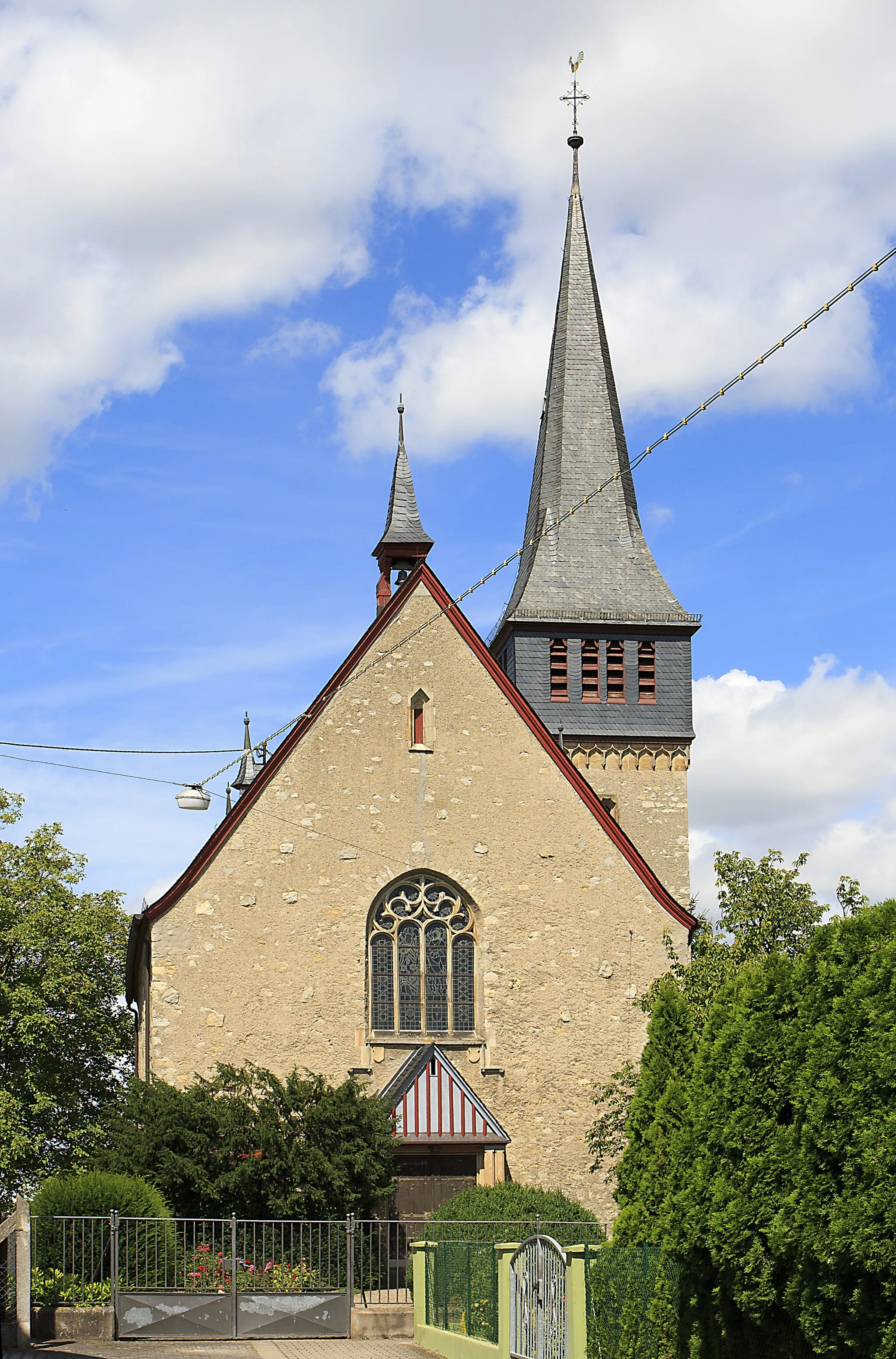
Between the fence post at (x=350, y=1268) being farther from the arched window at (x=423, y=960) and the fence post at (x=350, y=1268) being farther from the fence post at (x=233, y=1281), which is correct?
the arched window at (x=423, y=960)

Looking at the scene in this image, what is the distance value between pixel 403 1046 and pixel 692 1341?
11921mm

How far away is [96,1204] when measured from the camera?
19062mm

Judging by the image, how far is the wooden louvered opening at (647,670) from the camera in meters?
41.1

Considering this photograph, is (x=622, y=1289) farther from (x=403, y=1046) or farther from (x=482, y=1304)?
(x=403, y=1046)

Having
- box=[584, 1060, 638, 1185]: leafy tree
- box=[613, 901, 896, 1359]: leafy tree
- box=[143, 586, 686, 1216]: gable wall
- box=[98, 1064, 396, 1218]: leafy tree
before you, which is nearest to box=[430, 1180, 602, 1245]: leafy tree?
box=[98, 1064, 396, 1218]: leafy tree

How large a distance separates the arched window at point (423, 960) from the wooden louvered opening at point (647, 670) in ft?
54.1

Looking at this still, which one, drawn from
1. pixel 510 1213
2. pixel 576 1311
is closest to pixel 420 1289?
pixel 510 1213

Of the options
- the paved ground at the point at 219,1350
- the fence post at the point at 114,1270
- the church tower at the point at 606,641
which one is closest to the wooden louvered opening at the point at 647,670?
the church tower at the point at 606,641

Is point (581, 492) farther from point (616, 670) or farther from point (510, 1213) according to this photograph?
point (510, 1213)

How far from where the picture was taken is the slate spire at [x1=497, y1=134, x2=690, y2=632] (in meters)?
41.5

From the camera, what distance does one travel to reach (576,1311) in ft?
45.2

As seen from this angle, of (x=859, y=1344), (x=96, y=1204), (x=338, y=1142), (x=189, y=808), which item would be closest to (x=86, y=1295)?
(x=96, y=1204)

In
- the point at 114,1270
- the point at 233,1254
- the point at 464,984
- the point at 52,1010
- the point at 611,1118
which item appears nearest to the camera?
the point at 114,1270

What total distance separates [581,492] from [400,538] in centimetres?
1571
